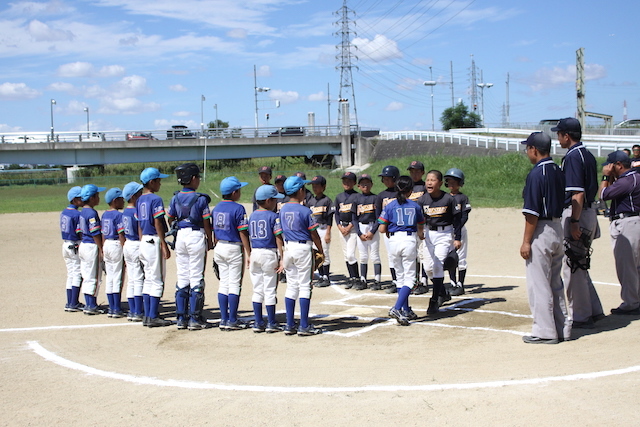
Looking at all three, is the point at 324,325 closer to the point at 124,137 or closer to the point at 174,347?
the point at 174,347

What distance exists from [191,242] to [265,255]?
1.14 metres

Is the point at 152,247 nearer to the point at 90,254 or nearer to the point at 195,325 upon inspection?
the point at 195,325

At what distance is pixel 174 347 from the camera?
7391 mm

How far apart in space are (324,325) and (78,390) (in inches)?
146

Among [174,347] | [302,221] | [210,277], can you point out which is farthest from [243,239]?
[210,277]

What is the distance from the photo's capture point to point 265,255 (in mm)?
7883

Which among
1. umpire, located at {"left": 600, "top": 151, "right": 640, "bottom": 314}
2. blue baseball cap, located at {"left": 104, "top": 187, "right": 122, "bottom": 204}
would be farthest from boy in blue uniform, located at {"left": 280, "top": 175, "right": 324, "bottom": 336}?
umpire, located at {"left": 600, "top": 151, "right": 640, "bottom": 314}

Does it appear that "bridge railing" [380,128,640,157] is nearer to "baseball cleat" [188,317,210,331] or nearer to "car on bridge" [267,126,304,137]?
"car on bridge" [267,126,304,137]

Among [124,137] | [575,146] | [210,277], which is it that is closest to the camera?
[575,146]

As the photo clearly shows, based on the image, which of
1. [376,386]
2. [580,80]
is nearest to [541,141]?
[376,386]

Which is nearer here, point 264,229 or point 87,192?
point 264,229

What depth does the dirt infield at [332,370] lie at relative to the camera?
4828mm

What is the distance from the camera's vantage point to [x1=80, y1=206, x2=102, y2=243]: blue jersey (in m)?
9.41

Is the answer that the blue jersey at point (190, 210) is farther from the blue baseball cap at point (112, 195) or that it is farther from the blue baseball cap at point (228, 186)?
the blue baseball cap at point (112, 195)
